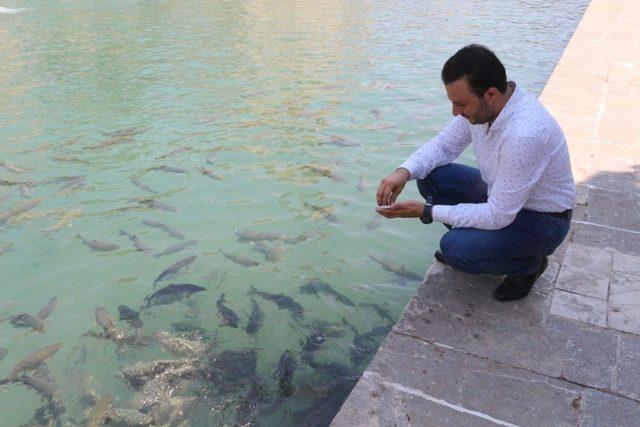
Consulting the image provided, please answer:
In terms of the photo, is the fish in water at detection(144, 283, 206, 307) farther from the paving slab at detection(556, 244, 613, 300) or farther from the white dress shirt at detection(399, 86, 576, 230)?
the paving slab at detection(556, 244, 613, 300)

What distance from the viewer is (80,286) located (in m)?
4.85

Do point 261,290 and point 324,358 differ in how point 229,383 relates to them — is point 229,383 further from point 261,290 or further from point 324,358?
point 261,290

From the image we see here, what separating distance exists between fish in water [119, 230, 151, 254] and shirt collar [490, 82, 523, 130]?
3.50m

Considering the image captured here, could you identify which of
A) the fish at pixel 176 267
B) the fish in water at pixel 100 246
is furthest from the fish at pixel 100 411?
the fish in water at pixel 100 246

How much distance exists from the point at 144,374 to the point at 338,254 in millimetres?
2082

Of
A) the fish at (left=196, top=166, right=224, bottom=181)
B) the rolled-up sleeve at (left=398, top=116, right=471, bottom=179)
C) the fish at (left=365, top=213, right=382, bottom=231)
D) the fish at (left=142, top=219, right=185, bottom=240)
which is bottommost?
the fish at (left=196, top=166, right=224, bottom=181)

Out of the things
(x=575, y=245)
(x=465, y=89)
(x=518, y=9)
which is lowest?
(x=518, y=9)

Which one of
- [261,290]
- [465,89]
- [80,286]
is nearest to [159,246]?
[80,286]

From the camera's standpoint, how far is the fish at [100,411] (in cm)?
338

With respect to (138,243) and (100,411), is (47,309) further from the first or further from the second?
(100,411)

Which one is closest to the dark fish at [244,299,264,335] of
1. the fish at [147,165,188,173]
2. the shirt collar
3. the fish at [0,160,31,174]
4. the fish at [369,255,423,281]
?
the fish at [369,255,423,281]

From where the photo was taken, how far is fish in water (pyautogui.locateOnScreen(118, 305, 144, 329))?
4.29m

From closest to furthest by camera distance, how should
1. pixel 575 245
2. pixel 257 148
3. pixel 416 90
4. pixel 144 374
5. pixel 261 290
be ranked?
A: pixel 144 374 < pixel 575 245 < pixel 261 290 < pixel 257 148 < pixel 416 90

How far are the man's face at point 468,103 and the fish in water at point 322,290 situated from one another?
1.95m
